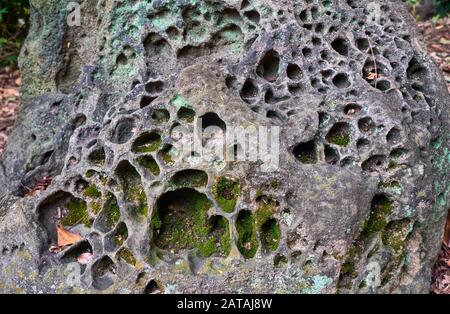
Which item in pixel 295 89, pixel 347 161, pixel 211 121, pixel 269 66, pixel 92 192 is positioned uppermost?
pixel 269 66

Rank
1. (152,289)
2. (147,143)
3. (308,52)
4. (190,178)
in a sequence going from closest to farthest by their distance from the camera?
1. (152,289)
2. (190,178)
3. (147,143)
4. (308,52)

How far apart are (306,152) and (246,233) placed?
1.65 ft

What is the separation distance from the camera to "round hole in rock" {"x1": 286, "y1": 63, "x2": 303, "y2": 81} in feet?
9.09

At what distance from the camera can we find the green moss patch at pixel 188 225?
2.40 m

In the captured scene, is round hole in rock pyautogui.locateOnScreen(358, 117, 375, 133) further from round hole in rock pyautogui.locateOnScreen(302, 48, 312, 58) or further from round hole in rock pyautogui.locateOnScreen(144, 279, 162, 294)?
round hole in rock pyautogui.locateOnScreen(144, 279, 162, 294)

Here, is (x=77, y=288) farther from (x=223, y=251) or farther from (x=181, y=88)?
(x=181, y=88)

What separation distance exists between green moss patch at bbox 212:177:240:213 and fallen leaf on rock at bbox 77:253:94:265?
0.65 metres

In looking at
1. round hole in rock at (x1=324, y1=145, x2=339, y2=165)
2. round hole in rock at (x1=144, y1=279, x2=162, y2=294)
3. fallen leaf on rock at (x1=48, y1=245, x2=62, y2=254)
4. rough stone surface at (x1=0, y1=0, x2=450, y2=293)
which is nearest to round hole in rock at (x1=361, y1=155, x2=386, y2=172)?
rough stone surface at (x1=0, y1=0, x2=450, y2=293)

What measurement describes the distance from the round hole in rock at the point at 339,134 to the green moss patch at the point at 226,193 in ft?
1.84

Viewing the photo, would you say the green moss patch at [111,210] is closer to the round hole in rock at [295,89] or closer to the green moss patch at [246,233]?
the green moss patch at [246,233]

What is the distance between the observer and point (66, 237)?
2.55 m

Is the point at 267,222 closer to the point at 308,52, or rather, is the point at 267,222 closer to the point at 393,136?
the point at 393,136

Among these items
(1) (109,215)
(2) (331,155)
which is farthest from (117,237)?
(2) (331,155)
